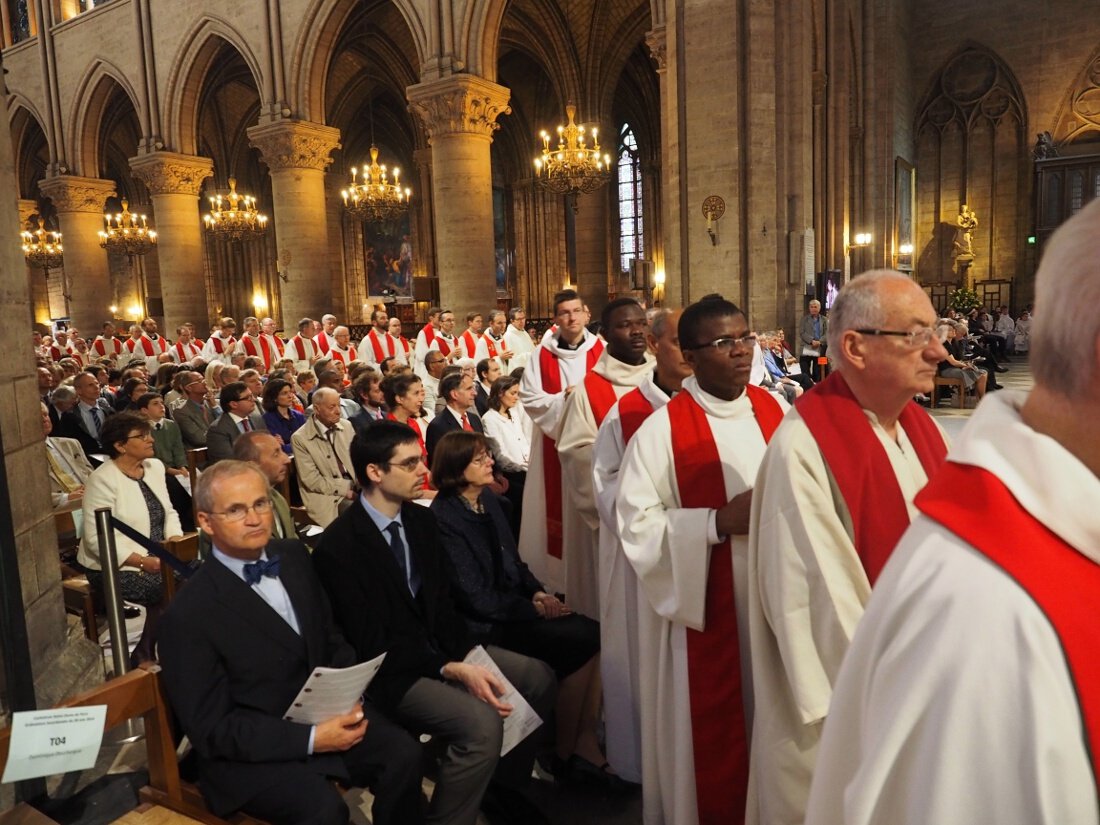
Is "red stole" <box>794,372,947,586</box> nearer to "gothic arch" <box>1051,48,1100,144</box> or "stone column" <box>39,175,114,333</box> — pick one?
"stone column" <box>39,175,114,333</box>

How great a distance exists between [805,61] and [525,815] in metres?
12.6

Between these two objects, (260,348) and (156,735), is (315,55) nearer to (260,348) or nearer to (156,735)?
(260,348)

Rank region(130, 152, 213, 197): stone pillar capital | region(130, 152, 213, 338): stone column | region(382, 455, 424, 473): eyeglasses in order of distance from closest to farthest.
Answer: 1. region(382, 455, 424, 473): eyeglasses
2. region(130, 152, 213, 197): stone pillar capital
3. region(130, 152, 213, 338): stone column

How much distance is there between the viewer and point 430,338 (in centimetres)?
1230

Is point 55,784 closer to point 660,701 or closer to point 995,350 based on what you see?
point 660,701

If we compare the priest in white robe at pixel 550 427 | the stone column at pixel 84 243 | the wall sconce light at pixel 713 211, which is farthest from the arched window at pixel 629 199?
the priest in white robe at pixel 550 427

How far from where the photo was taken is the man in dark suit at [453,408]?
6016mm

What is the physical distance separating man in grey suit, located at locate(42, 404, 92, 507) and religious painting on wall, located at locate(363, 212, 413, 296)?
938 inches

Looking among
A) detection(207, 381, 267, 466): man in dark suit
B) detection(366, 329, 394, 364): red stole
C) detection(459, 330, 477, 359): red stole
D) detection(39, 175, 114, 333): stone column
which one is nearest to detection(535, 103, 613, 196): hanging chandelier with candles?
detection(459, 330, 477, 359): red stole

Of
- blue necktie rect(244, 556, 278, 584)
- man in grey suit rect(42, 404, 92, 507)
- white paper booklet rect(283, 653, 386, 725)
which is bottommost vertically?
white paper booklet rect(283, 653, 386, 725)

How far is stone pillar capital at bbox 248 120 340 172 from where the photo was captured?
54.3 ft

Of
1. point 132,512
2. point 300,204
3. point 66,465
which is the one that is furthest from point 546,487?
point 300,204

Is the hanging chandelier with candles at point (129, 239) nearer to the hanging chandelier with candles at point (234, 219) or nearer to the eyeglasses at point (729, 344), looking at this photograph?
the hanging chandelier with candles at point (234, 219)

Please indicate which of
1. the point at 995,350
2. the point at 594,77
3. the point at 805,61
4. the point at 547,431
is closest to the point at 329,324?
the point at 805,61
